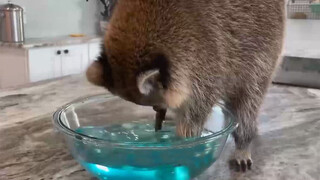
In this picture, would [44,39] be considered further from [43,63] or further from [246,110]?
[246,110]

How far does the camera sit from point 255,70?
0.92m

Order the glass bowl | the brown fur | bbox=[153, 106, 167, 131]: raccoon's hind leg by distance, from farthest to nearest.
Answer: bbox=[153, 106, 167, 131]: raccoon's hind leg
the brown fur
the glass bowl

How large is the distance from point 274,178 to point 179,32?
32cm

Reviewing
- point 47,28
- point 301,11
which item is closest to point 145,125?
point 301,11

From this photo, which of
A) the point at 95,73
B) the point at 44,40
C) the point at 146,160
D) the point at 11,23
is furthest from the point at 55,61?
the point at 146,160

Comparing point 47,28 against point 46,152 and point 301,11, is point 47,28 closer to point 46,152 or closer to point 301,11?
point 301,11

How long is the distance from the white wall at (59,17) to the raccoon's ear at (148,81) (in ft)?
9.73

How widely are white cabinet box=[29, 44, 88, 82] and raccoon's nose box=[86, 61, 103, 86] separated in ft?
7.63

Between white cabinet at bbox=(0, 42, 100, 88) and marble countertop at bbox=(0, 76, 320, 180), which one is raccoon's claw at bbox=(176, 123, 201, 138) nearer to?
marble countertop at bbox=(0, 76, 320, 180)

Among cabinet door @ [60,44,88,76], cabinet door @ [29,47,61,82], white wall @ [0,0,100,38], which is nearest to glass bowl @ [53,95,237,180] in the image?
cabinet door @ [29,47,61,82]

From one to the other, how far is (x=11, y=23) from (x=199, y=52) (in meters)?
2.65

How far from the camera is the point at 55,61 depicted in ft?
10.9

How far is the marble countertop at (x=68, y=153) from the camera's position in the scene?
0.81 metres

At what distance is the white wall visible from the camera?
369 centimetres
